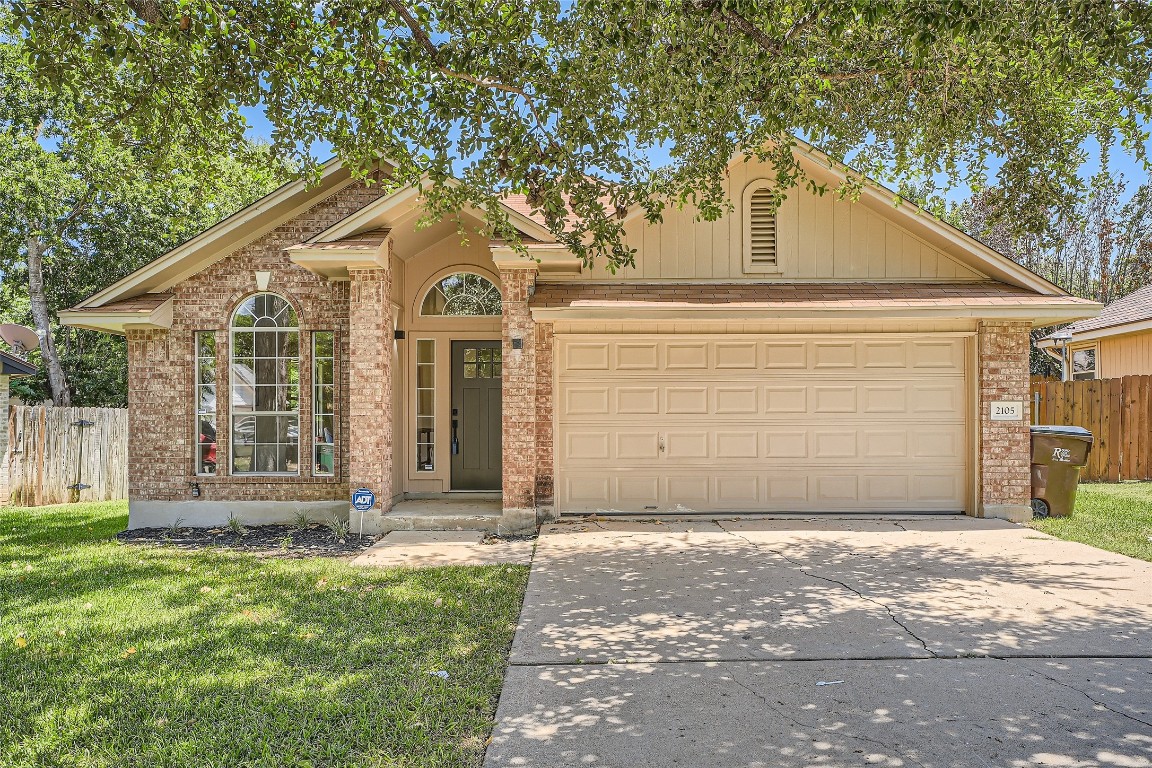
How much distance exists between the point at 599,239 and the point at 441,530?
427 centimetres

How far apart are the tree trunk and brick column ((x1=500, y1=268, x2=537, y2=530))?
1628 cm

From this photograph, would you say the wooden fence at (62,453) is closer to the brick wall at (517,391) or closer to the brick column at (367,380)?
the brick column at (367,380)

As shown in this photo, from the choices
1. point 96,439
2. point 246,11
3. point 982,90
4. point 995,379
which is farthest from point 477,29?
point 96,439

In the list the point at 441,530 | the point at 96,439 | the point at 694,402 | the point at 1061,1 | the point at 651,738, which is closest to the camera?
the point at 651,738

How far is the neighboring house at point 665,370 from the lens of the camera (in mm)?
9234

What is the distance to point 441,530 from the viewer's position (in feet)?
29.1

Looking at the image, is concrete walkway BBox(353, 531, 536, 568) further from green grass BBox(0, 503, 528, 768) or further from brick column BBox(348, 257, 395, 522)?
brick column BBox(348, 257, 395, 522)

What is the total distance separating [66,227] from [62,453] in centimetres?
944

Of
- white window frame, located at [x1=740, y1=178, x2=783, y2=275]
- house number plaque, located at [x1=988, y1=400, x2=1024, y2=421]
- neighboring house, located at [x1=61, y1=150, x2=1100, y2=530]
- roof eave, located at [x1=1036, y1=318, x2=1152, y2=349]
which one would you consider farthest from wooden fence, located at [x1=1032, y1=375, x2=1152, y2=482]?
white window frame, located at [x1=740, y1=178, x2=783, y2=275]

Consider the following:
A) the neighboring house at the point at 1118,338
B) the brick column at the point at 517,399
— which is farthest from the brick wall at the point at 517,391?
the neighboring house at the point at 1118,338

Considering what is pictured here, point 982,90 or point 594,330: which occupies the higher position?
point 982,90

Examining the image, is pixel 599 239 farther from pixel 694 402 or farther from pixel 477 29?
pixel 694 402

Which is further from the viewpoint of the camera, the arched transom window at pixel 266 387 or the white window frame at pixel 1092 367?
the white window frame at pixel 1092 367

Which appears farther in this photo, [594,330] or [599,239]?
[594,330]
